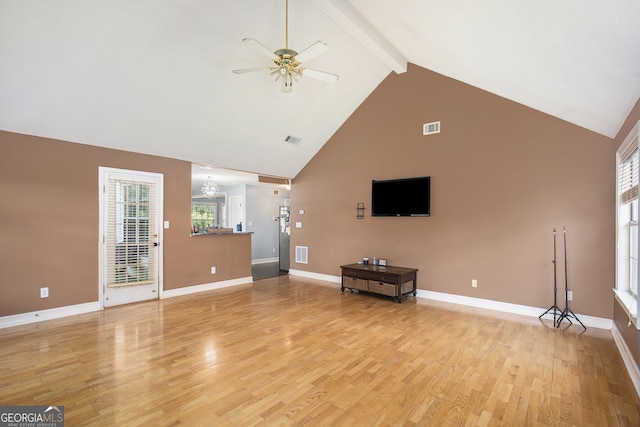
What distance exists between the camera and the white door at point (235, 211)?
31.1 ft

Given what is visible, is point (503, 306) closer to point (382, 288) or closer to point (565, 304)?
point (565, 304)

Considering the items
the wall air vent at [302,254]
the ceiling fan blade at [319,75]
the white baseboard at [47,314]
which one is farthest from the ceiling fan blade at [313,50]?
the wall air vent at [302,254]

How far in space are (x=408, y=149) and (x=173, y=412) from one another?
501cm

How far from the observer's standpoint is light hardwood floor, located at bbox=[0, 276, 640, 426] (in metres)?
2.13

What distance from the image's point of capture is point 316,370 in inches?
108

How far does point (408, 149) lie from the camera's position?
5582 millimetres

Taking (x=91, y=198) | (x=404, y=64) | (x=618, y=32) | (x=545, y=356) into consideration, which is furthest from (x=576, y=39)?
(x=91, y=198)

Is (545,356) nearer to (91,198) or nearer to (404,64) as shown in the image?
(404,64)

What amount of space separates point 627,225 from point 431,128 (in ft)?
9.51

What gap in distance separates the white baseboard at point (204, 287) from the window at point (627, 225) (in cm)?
574

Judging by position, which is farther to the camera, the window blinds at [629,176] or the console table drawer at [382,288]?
the console table drawer at [382,288]

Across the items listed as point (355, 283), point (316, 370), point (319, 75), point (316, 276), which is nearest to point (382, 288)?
point (355, 283)

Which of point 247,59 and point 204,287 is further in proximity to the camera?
point 204,287

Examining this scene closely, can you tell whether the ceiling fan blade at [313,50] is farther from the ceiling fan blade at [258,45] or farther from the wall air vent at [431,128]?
the wall air vent at [431,128]
